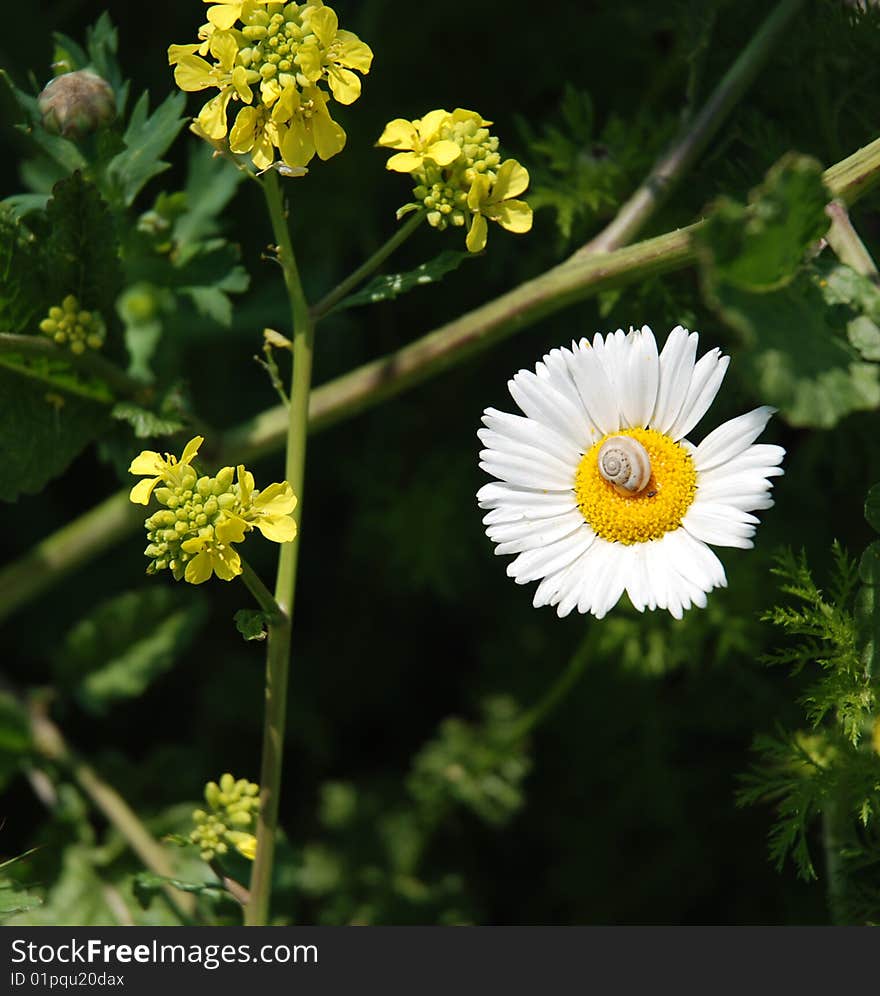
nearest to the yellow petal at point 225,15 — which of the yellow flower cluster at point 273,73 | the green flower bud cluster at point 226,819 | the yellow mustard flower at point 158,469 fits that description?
the yellow flower cluster at point 273,73

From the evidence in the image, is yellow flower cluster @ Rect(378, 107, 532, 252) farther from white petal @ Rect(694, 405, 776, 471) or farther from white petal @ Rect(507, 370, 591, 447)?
white petal @ Rect(694, 405, 776, 471)

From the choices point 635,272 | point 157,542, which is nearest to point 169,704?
point 157,542

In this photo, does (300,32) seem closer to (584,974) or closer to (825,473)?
(584,974)

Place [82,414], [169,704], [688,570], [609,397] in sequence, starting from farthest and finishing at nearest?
[169,704] < [82,414] < [609,397] < [688,570]

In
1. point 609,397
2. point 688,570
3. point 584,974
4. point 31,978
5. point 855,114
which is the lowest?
point 584,974

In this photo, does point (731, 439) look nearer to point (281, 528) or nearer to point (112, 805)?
point (281, 528)

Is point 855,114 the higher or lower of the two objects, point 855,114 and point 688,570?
the higher

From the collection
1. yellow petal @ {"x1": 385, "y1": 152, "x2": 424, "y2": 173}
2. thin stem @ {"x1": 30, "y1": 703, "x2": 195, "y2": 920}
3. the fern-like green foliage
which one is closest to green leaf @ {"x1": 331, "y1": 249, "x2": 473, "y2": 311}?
yellow petal @ {"x1": 385, "y1": 152, "x2": 424, "y2": 173}
